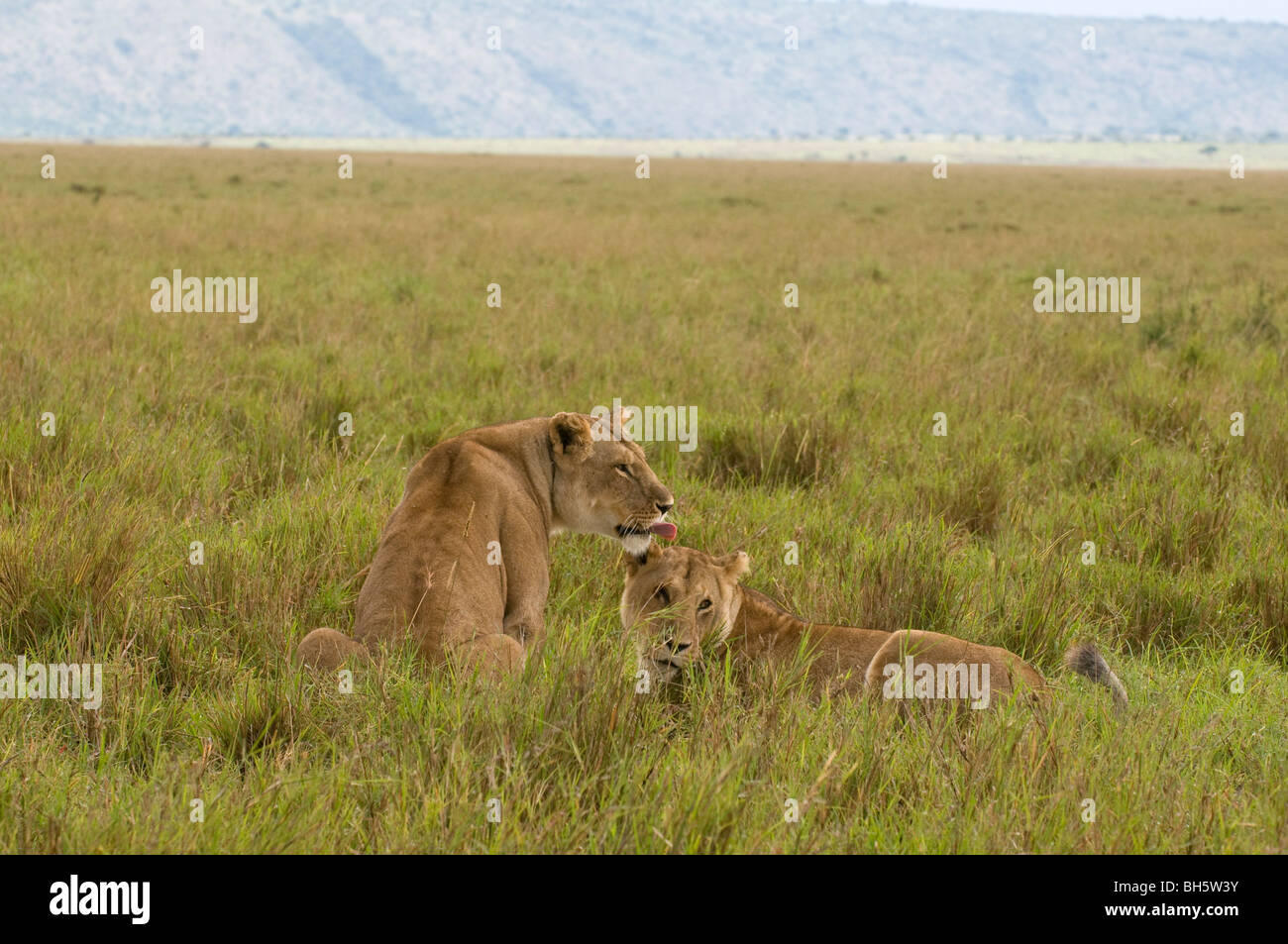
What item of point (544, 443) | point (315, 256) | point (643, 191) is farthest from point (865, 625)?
point (643, 191)

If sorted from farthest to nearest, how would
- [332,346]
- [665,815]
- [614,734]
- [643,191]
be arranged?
1. [643,191]
2. [332,346]
3. [614,734]
4. [665,815]

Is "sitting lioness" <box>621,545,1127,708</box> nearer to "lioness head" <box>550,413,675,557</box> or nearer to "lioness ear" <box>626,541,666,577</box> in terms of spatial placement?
"lioness ear" <box>626,541,666,577</box>

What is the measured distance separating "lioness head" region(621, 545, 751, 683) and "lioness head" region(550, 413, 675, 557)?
291 mm

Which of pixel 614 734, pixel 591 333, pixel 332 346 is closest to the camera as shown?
pixel 614 734

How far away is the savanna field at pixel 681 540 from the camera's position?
2928mm

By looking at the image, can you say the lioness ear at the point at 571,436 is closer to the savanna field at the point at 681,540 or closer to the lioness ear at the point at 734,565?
the savanna field at the point at 681,540

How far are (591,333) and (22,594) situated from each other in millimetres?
7136

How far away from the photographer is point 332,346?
951 centimetres

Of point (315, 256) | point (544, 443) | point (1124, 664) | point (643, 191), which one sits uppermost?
point (643, 191)

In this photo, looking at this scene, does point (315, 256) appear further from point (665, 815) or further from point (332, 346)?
point (665, 815)

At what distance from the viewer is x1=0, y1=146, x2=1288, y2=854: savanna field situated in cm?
293

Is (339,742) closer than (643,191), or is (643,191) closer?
(339,742)

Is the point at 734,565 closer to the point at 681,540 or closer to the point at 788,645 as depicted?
the point at 788,645
